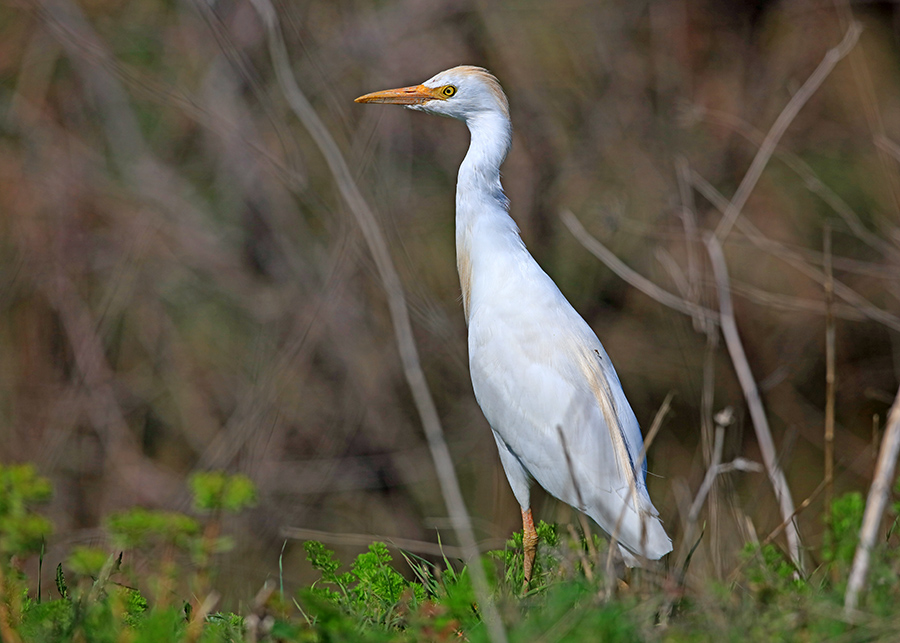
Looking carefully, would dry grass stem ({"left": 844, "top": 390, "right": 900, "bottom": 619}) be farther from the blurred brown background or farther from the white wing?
the blurred brown background

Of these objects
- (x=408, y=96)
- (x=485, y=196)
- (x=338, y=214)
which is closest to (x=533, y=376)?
(x=485, y=196)

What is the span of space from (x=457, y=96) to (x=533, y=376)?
Answer: 3.37 feet

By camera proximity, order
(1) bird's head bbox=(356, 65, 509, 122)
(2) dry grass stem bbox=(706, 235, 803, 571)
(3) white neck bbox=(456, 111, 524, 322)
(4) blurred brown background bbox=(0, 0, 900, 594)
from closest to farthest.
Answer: (2) dry grass stem bbox=(706, 235, 803, 571)
(3) white neck bbox=(456, 111, 524, 322)
(1) bird's head bbox=(356, 65, 509, 122)
(4) blurred brown background bbox=(0, 0, 900, 594)

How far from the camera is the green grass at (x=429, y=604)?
57.3 inches

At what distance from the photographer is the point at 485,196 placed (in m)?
2.99

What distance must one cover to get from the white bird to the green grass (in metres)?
0.45

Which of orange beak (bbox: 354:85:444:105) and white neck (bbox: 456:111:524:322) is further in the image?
orange beak (bbox: 354:85:444:105)

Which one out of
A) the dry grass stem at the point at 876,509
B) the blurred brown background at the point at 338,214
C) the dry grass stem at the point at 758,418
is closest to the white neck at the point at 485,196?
the dry grass stem at the point at 758,418

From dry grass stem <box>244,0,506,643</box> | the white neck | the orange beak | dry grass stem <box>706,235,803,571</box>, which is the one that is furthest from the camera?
the orange beak

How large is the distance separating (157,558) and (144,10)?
5107mm

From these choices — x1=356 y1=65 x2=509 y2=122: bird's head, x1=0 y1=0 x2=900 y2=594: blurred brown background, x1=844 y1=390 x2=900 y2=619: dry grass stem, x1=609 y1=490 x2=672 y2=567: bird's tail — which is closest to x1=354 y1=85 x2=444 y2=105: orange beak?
x1=356 y1=65 x2=509 y2=122: bird's head

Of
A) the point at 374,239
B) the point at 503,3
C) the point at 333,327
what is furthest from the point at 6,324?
the point at 374,239

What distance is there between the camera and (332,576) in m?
2.37

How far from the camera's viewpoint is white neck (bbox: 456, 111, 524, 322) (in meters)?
2.95
